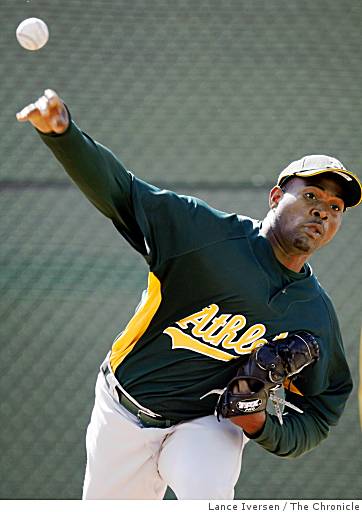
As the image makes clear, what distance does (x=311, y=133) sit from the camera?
362cm

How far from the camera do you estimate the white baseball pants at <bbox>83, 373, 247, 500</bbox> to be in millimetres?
1937

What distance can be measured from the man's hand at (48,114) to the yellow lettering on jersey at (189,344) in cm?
57

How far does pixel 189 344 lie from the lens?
1989 millimetres

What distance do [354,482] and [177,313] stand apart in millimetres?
1651

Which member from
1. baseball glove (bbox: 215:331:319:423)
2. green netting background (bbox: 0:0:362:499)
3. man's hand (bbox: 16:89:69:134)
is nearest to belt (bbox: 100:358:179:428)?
baseball glove (bbox: 215:331:319:423)

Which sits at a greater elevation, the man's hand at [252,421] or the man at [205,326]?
the man at [205,326]

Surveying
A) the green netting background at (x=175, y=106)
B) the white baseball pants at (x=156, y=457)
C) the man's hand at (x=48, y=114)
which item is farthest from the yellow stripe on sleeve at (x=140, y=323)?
the green netting background at (x=175, y=106)

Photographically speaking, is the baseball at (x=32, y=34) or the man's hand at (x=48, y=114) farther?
the baseball at (x=32, y=34)

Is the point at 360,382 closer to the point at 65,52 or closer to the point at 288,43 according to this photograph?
the point at 288,43

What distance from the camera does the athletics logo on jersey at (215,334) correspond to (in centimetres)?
197

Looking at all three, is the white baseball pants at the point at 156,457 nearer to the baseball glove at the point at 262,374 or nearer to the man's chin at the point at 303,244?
the baseball glove at the point at 262,374

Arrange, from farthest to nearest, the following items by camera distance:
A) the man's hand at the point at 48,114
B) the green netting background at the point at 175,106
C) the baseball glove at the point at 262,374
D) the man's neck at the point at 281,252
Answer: the green netting background at the point at 175,106, the man's neck at the point at 281,252, the baseball glove at the point at 262,374, the man's hand at the point at 48,114

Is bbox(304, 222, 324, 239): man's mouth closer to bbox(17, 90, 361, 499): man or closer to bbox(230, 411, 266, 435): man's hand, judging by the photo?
bbox(17, 90, 361, 499): man
